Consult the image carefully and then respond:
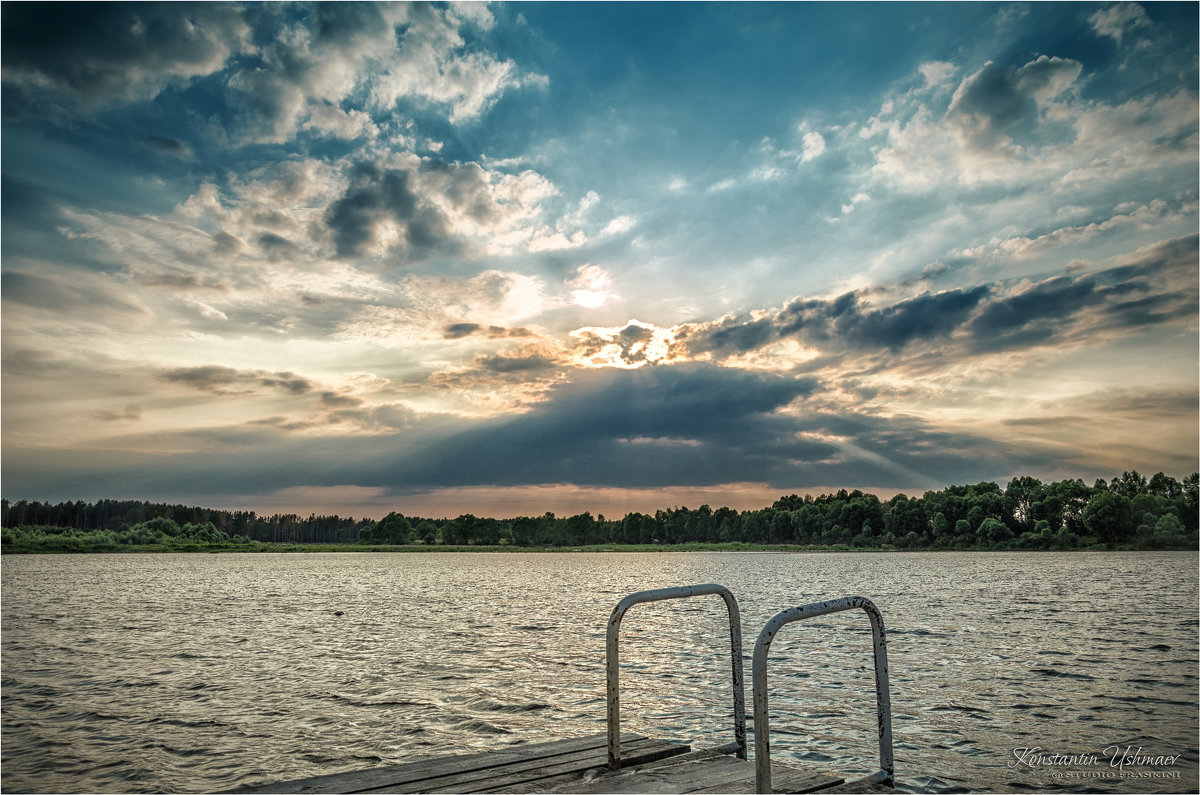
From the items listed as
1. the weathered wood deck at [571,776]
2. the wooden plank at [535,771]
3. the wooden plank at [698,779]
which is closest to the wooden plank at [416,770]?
the weathered wood deck at [571,776]

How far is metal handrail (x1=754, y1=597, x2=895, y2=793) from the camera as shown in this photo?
649cm

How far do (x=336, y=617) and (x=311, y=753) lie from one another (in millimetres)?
29765

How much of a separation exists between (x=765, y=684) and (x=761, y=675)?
0.15 meters

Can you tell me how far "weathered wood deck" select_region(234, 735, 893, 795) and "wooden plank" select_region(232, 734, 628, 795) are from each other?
0.03 ft

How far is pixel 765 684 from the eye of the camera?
646 centimetres

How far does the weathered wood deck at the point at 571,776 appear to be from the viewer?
7367 mm

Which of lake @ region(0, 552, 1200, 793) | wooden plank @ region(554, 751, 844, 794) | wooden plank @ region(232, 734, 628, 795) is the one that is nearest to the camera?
wooden plank @ region(554, 751, 844, 794)

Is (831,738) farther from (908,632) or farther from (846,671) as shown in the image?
(908,632)
